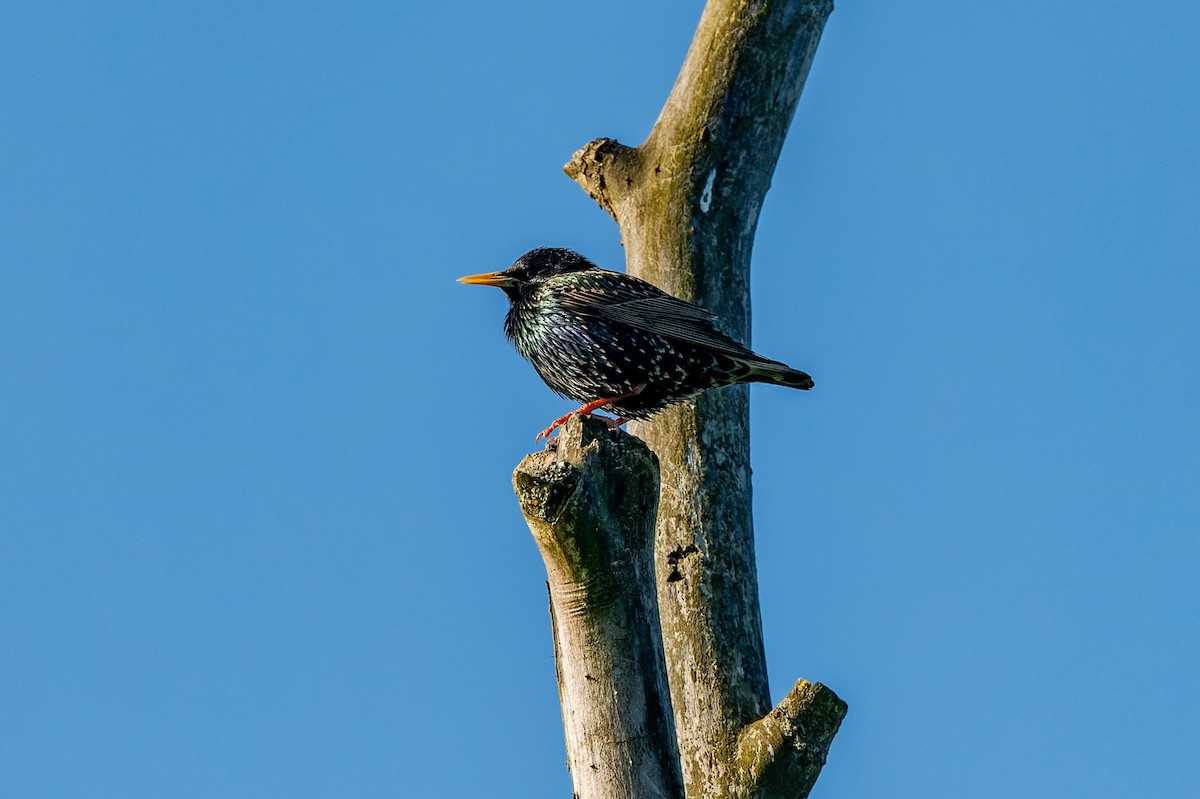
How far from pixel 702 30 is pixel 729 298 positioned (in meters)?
1.27

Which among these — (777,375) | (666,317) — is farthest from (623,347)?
(777,375)

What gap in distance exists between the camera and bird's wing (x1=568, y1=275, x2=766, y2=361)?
599cm

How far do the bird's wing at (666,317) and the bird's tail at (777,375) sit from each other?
0.05m

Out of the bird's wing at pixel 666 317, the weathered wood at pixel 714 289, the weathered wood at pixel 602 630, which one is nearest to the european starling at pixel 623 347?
the bird's wing at pixel 666 317

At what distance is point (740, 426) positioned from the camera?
20.2ft

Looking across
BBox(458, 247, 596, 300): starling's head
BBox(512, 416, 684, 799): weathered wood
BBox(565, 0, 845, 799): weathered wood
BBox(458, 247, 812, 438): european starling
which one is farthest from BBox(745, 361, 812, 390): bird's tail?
BBox(512, 416, 684, 799): weathered wood

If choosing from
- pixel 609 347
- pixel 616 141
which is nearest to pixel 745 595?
pixel 609 347

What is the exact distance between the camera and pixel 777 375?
20.1ft

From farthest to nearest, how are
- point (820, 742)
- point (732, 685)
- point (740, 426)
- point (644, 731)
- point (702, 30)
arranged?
point (702, 30) → point (740, 426) → point (732, 685) → point (820, 742) → point (644, 731)

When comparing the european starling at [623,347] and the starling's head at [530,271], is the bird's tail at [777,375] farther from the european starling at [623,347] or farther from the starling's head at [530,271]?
the starling's head at [530,271]

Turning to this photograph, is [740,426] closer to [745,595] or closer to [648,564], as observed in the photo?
[745,595]

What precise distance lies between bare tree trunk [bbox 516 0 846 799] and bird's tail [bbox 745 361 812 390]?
0.13 metres

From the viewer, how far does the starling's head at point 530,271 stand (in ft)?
22.6

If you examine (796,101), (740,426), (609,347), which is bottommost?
(740,426)
